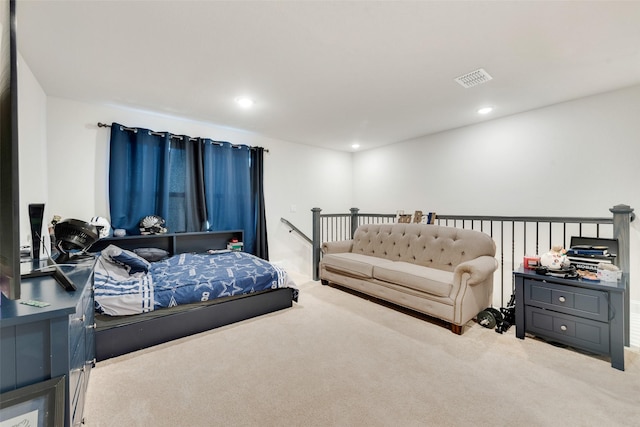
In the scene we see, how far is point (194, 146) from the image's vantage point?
4.01 m

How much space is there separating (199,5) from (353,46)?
111 centimetres

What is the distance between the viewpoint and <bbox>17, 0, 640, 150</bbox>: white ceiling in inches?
68.4

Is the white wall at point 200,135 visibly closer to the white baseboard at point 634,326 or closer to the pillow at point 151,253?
the pillow at point 151,253

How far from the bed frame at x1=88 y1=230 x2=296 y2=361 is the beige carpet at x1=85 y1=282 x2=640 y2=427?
0.35 feet

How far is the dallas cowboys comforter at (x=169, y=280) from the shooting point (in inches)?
84.7

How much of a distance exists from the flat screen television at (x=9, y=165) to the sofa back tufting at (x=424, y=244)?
3373mm

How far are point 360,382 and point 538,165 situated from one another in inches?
140

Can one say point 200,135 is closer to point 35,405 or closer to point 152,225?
point 152,225

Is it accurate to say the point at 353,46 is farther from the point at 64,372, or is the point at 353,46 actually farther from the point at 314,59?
the point at 64,372

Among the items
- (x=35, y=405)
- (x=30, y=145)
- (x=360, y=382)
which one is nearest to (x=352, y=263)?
(x=360, y=382)

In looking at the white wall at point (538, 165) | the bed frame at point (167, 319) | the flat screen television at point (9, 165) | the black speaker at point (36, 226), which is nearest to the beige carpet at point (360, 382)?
the bed frame at point (167, 319)

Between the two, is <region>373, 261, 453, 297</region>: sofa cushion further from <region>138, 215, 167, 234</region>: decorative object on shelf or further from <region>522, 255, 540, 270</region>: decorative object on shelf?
<region>138, 215, 167, 234</region>: decorative object on shelf

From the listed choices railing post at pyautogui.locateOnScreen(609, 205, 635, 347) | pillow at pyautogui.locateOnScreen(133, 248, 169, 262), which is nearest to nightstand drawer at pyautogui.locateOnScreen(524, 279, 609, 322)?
railing post at pyautogui.locateOnScreen(609, 205, 635, 347)

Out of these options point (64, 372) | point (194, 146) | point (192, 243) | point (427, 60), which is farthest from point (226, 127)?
point (64, 372)
